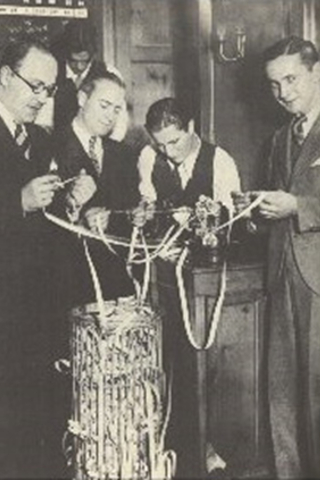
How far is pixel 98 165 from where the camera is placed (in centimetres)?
238

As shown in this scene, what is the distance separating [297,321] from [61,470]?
0.80 metres

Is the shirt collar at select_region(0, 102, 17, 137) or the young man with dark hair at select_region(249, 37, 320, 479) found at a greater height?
the shirt collar at select_region(0, 102, 17, 137)

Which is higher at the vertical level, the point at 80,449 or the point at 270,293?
the point at 270,293

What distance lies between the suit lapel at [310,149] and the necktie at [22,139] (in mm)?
751

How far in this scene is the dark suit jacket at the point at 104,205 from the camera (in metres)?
2.28

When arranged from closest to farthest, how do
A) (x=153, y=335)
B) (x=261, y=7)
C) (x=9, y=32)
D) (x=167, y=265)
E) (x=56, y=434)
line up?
1. (x=153, y=335)
2. (x=167, y=265)
3. (x=56, y=434)
4. (x=9, y=32)
5. (x=261, y=7)

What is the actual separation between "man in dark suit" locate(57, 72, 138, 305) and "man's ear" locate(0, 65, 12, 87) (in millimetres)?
318

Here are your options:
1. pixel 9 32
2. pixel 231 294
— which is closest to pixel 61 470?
pixel 231 294

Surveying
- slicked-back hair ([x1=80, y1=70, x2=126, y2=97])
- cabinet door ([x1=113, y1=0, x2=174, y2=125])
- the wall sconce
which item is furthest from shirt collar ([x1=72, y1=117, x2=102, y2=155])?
the wall sconce

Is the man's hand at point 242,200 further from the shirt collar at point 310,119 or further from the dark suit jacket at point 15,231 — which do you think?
the dark suit jacket at point 15,231

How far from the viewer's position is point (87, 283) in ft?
7.51

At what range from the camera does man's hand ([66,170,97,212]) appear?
219 cm

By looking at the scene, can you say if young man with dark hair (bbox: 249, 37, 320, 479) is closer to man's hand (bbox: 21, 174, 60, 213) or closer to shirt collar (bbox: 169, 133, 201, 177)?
shirt collar (bbox: 169, 133, 201, 177)

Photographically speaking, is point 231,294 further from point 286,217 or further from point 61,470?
point 61,470
